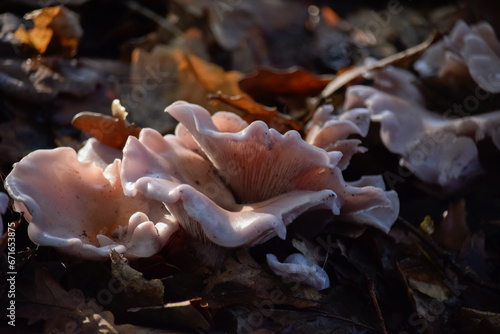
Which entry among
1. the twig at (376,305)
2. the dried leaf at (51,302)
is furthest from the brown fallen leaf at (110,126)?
the twig at (376,305)

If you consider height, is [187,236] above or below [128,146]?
below

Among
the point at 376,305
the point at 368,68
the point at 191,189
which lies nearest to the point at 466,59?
the point at 368,68

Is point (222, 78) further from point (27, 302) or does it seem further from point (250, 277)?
point (27, 302)

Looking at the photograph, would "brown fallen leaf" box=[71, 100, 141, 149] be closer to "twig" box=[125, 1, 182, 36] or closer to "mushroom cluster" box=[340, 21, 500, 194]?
"mushroom cluster" box=[340, 21, 500, 194]

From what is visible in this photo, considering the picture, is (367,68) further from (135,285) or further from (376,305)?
(135,285)

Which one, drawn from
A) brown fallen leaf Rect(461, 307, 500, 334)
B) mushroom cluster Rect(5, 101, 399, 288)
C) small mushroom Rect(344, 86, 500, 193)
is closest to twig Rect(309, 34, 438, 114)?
small mushroom Rect(344, 86, 500, 193)

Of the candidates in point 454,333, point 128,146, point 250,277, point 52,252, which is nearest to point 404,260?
point 454,333
